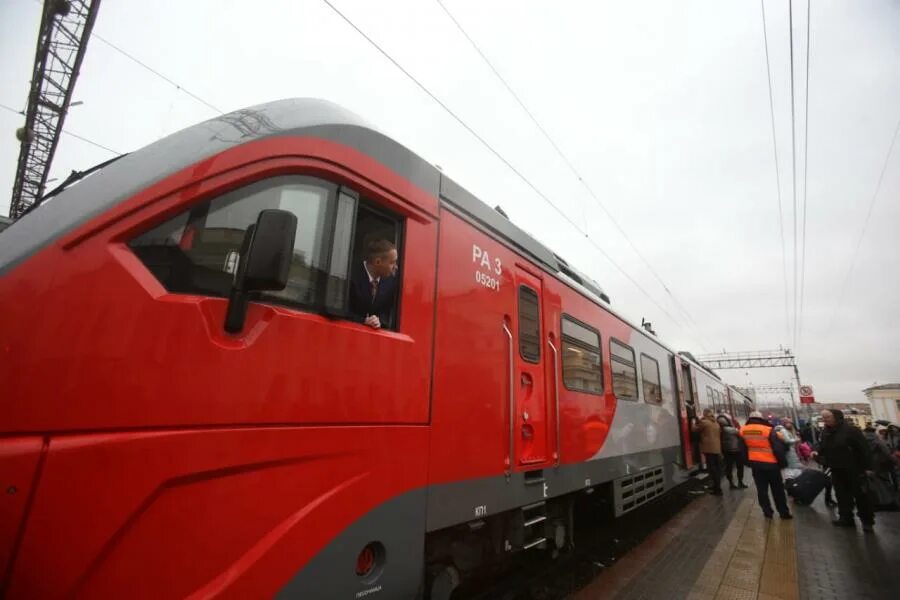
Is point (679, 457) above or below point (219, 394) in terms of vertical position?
below

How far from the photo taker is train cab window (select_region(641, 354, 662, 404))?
753cm

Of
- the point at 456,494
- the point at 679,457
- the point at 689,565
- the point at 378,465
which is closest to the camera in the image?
the point at 378,465

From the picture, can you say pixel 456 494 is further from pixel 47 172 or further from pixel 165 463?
pixel 47 172

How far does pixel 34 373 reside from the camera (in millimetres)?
1476

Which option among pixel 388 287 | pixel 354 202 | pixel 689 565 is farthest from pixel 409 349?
pixel 689 565

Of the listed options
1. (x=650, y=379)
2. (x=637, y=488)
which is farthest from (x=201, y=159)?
(x=650, y=379)

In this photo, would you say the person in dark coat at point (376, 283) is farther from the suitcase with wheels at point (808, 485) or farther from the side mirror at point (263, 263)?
the suitcase with wheels at point (808, 485)

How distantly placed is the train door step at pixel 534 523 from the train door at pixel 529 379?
416 millimetres

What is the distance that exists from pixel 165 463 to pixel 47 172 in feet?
66.4

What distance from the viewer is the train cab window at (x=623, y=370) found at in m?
6.09

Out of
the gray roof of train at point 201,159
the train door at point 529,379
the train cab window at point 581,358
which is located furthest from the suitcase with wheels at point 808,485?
the gray roof of train at point 201,159

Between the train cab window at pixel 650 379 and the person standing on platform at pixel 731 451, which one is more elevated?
the train cab window at pixel 650 379

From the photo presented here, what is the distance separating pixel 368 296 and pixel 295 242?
535mm

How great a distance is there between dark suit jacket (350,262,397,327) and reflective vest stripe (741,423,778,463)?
25.3 feet
